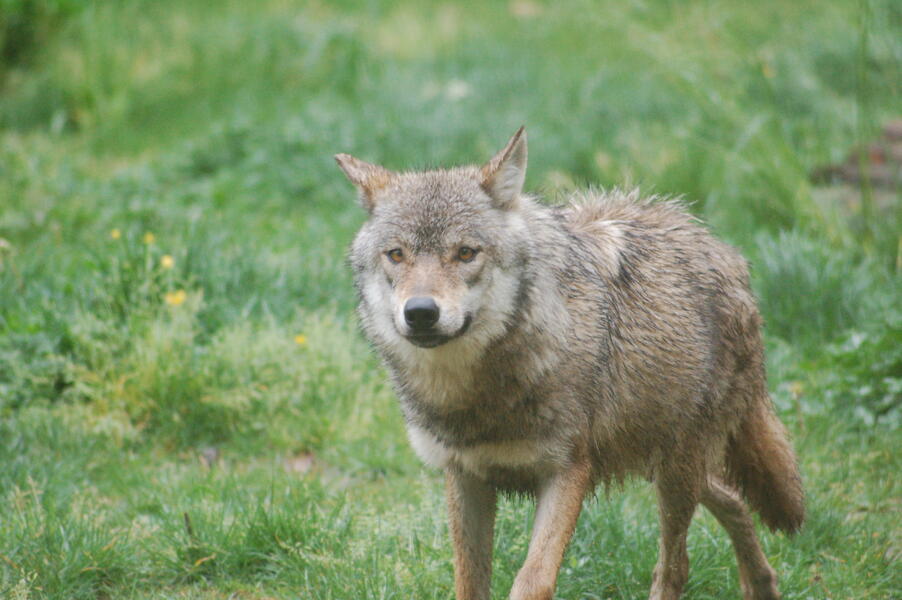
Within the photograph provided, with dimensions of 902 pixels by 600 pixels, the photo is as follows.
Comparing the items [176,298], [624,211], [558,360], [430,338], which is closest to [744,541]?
[558,360]

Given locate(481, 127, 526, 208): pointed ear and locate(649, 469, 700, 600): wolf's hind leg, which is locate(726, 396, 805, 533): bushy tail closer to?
locate(649, 469, 700, 600): wolf's hind leg

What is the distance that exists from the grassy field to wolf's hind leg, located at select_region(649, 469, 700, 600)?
0.21 meters

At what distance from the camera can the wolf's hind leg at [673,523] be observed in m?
4.32

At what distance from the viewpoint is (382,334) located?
3.95m

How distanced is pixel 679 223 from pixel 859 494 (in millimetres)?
1716

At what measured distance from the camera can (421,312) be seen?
11.6 ft

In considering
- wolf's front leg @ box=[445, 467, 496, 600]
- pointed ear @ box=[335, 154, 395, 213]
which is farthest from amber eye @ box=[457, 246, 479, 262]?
wolf's front leg @ box=[445, 467, 496, 600]

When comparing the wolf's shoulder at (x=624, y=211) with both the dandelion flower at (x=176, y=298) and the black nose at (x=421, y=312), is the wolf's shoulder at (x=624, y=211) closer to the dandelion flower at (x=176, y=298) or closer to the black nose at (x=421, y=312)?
the black nose at (x=421, y=312)

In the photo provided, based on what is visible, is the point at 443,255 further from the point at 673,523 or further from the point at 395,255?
the point at 673,523

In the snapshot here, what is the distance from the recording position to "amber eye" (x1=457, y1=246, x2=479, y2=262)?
3.79 metres

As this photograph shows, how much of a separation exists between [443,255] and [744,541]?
185 centimetres

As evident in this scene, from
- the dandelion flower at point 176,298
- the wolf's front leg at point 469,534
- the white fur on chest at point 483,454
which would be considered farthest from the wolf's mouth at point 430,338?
the dandelion flower at point 176,298

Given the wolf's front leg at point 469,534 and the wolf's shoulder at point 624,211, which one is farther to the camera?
the wolf's shoulder at point 624,211

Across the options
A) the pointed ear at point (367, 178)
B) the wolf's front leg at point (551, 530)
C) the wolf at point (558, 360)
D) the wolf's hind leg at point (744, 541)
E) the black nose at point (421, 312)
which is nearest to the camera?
the black nose at point (421, 312)
